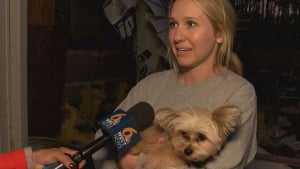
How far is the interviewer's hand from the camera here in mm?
1185

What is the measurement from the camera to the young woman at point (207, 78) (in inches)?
54.7

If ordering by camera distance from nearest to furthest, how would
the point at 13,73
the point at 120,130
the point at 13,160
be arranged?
the point at 120,130, the point at 13,160, the point at 13,73

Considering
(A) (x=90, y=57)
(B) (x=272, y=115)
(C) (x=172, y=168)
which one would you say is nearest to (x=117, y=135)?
(C) (x=172, y=168)

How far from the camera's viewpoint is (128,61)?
11.1 ft

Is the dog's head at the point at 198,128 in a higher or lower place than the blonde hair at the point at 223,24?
lower

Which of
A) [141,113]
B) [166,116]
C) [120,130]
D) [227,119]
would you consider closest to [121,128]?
[120,130]

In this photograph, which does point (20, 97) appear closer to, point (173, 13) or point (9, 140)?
point (9, 140)

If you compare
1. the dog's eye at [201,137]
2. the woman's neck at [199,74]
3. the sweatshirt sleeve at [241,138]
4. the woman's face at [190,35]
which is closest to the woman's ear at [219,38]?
the woman's face at [190,35]

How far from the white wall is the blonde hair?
1054 mm

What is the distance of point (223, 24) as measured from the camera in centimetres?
149

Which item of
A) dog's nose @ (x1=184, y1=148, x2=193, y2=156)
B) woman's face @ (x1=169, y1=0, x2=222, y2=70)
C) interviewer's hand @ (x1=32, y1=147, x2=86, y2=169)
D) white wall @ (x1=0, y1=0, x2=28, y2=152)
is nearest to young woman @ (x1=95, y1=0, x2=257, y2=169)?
woman's face @ (x1=169, y1=0, x2=222, y2=70)

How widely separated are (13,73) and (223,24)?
115cm

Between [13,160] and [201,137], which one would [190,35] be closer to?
[201,137]

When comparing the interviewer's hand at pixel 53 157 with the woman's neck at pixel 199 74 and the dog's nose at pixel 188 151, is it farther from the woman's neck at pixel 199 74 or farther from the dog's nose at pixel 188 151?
the woman's neck at pixel 199 74
